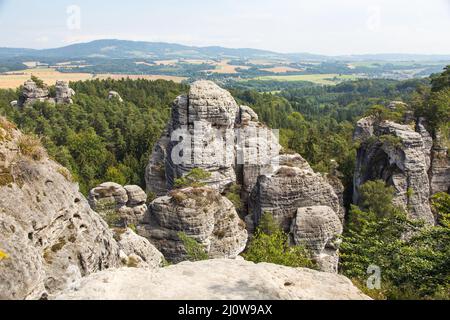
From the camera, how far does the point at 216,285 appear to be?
8398 mm

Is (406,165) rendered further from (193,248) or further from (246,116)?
(193,248)

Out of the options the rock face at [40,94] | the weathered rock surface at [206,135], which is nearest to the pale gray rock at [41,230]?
the weathered rock surface at [206,135]

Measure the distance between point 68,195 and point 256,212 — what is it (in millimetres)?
17533

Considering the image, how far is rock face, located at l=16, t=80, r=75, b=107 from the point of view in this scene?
70625mm

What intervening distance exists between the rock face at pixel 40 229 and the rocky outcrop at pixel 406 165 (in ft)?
86.9

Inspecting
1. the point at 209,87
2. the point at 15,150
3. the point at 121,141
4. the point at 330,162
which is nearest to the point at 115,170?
the point at 121,141

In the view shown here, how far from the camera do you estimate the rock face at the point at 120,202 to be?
2634cm

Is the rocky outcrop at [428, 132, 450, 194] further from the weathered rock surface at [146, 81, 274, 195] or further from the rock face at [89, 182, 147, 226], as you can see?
the rock face at [89, 182, 147, 226]

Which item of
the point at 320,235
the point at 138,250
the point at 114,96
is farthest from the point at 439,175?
the point at 114,96

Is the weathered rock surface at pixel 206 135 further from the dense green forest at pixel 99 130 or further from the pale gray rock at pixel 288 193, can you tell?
the dense green forest at pixel 99 130

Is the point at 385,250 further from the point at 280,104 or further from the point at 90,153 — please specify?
the point at 280,104

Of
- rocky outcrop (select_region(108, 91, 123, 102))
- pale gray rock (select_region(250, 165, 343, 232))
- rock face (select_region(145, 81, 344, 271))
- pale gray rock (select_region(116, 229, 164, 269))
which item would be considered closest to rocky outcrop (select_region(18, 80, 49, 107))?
rocky outcrop (select_region(108, 91, 123, 102))

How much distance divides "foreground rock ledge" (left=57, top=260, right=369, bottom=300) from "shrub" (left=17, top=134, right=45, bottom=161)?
4.03m

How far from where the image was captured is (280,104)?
332ft
